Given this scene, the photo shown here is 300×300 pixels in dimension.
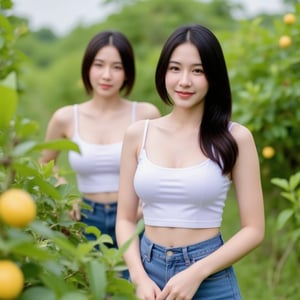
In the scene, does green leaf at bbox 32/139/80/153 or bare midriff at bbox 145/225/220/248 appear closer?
green leaf at bbox 32/139/80/153

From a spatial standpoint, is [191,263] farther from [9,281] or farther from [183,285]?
[9,281]

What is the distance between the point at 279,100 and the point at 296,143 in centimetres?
31

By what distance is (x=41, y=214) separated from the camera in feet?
6.00

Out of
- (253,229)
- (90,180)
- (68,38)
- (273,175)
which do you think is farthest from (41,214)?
(68,38)

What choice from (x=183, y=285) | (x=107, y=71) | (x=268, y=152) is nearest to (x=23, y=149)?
(x=183, y=285)

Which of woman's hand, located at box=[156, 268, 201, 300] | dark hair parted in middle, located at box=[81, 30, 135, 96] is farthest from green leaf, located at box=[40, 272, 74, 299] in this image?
dark hair parted in middle, located at box=[81, 30, 135, 96]

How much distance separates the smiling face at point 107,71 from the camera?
3.09m

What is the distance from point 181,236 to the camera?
2.04m

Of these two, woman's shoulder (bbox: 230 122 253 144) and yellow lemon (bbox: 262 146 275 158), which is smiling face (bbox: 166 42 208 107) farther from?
yellow lemon (bbox: 262 146 275 158)

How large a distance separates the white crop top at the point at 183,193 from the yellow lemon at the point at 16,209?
3.30 ft

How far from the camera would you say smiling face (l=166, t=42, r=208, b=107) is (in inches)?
80.9

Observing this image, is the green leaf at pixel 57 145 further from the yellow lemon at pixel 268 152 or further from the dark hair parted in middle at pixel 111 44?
the yellow lemon at pixel 268 152

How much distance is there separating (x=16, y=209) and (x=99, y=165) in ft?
6.48

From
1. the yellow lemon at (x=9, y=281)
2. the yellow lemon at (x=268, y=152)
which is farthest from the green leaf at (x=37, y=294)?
the yellow lemon at (x=268, y=152)
